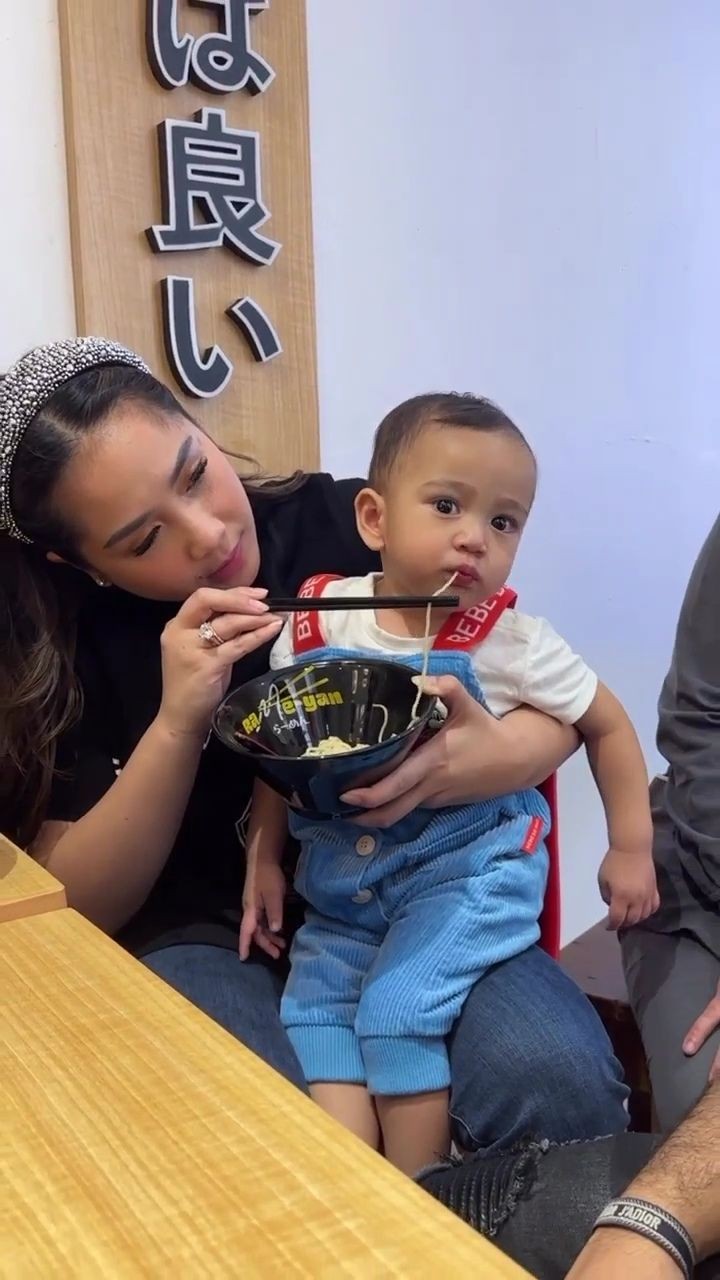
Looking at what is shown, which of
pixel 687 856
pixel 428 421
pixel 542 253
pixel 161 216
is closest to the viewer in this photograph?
pixel 428 421

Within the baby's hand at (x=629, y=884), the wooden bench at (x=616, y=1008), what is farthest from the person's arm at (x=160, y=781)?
the wooden bench at (x=616, y=1008)

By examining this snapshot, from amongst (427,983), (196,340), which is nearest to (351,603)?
(427,983)

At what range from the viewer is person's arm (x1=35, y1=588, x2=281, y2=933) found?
1065 mm

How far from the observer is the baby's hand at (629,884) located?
1.20 meters

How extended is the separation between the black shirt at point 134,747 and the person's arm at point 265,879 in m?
0.05

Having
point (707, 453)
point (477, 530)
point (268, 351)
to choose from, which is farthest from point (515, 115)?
point (477, 530)

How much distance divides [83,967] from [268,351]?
4.04 feet

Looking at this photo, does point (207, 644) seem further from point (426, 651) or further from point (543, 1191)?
point (543, 1191)

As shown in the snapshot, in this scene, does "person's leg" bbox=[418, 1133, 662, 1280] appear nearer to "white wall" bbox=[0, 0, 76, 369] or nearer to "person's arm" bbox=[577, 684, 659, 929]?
"person's arm" bbox=[577, 684, 659, 929]

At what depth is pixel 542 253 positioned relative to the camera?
2.29 metres

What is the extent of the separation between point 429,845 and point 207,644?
31 centimetres

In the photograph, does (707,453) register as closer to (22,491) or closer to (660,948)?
(660,948)

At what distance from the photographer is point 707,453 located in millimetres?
2816

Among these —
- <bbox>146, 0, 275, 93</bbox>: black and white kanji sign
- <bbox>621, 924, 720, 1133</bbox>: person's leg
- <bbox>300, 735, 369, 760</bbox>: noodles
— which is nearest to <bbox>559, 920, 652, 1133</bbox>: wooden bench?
<bbox>621, 924, 720, 1133</bbox>: person's leg
